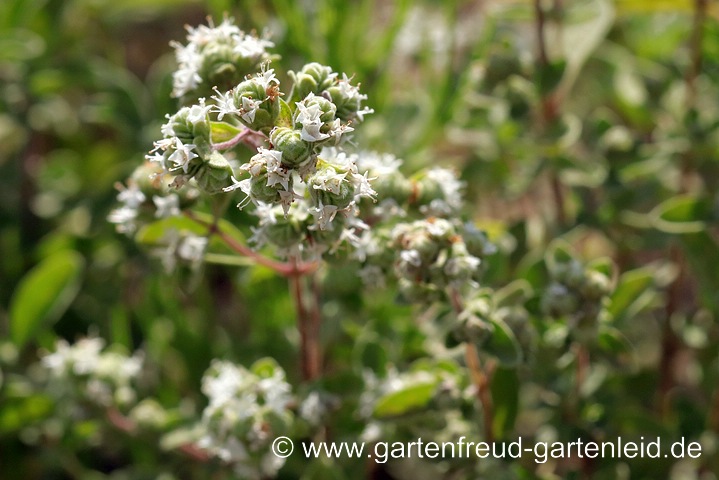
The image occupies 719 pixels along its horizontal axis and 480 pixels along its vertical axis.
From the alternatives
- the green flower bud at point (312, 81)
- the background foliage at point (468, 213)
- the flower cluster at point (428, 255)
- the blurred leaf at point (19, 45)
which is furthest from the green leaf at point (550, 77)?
the blurred leaf at point (19, 45)

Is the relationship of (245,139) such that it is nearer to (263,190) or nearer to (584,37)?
(263,190)

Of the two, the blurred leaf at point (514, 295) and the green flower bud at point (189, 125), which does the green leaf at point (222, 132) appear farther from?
the blurred leaf at point (514, 295)

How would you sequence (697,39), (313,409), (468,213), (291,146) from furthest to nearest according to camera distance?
(697,39) < (468,213) < (313,409) < (291,146)

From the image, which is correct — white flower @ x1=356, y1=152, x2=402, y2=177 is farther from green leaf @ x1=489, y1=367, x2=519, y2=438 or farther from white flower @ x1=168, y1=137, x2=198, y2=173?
green leaf @ x1=489, y1=367, x2=519, y2=438

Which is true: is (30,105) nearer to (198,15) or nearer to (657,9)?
(198,15)

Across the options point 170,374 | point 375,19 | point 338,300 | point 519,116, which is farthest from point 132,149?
point 375,19

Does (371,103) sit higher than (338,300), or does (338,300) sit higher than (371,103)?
(371,103)

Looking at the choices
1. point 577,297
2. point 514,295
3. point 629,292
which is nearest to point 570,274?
point 577,297
